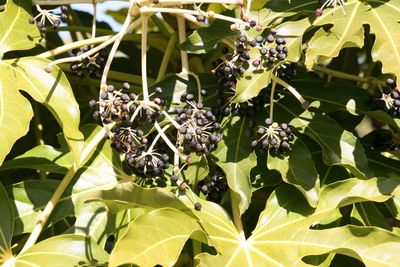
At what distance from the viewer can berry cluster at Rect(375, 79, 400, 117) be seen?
4.00 feet

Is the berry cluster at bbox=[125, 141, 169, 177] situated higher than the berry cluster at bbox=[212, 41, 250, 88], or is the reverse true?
the berry cluster at bbox=[212, 41, 250, 88]

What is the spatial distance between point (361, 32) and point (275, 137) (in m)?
0.20

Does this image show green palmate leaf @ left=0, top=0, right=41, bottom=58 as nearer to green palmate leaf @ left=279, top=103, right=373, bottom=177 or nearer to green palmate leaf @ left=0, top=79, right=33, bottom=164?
green palmate leaf @ left=0, top=79, right=33, bottom=164

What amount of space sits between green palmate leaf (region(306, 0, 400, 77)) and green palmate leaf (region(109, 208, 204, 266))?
29 centimetres

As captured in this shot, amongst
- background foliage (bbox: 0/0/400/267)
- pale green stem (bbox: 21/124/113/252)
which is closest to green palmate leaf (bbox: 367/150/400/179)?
background foliage (bbox: 0/0/400/267)

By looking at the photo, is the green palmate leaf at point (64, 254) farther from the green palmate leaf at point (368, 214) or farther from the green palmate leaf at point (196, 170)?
the green palmate leaf at point (368, 214)

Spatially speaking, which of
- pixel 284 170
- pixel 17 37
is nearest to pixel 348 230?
pixel 284 170

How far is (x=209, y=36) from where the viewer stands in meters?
1.23

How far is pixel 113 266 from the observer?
969 mm

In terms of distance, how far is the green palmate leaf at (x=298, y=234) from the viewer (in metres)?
1.10

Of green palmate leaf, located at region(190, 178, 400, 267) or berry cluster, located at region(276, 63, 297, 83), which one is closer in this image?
green palmate leaf, located at region(190, 178, 400, 267)

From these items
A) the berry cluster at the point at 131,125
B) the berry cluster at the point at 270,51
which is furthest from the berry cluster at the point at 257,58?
the berry cluster at the point at 131,125

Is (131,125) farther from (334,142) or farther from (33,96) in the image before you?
(334,142)

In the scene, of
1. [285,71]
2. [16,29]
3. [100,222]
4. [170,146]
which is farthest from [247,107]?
[16,29]
